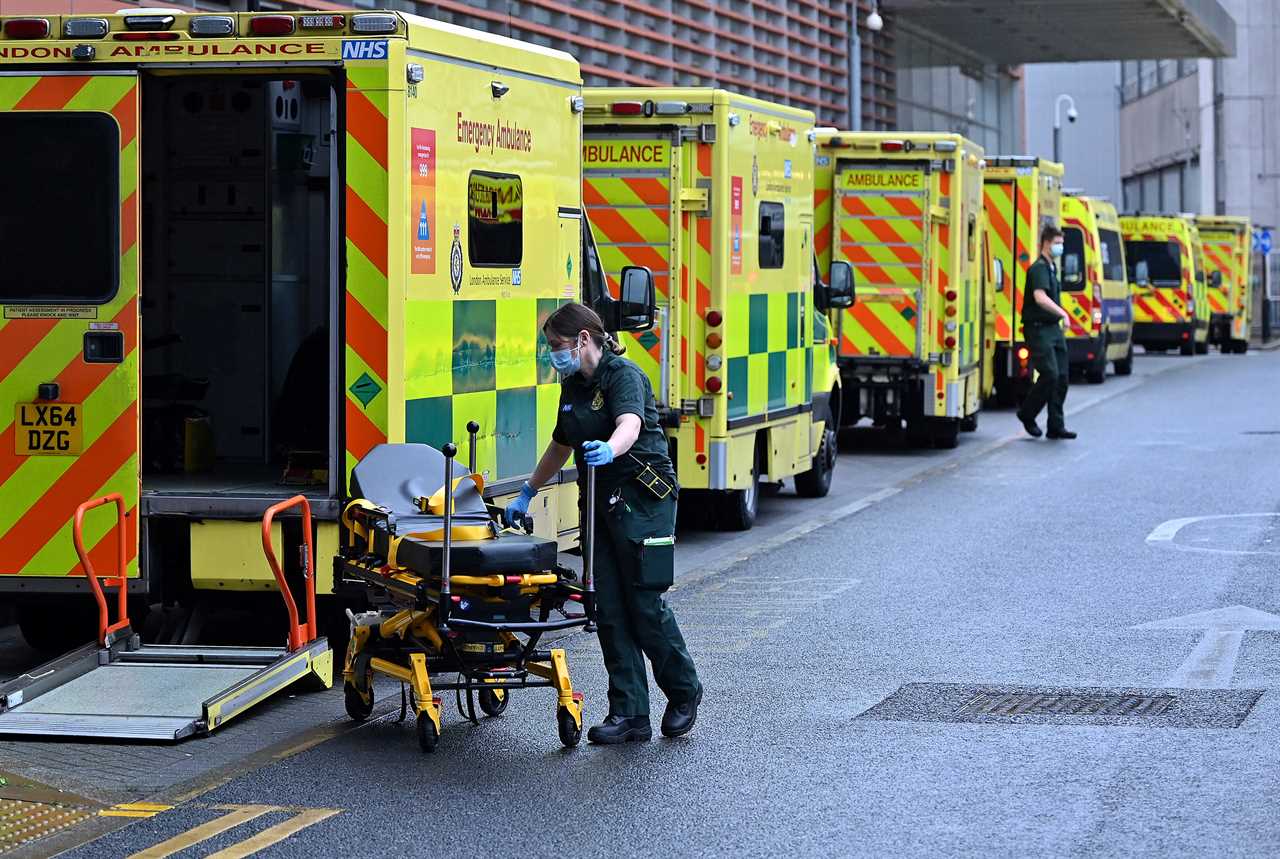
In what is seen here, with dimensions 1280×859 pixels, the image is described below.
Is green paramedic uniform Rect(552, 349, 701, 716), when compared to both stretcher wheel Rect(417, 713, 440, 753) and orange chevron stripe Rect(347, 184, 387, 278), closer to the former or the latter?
stretcher wheel Rect(417, 713, 440, 753)

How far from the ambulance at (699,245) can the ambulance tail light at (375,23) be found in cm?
470

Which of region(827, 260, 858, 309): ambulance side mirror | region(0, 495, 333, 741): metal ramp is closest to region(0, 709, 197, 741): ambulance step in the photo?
region(0, 495, 333, 741): metal ramp

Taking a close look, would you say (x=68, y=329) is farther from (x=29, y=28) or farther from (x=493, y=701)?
(x=493, y=701)

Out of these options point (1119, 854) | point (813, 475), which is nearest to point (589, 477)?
point (1119, 854)

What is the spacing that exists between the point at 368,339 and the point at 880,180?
11120 millimetres

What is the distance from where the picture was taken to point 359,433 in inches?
356

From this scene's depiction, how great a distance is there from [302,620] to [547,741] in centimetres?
176

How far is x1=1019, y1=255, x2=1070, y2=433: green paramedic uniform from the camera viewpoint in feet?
69.6

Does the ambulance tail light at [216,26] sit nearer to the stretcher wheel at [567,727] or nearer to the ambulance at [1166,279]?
the stretcher wheel at [567,727]

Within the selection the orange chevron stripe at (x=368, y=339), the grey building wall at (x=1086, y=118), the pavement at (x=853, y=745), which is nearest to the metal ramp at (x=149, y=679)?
the pavement at (x=853, y=745)

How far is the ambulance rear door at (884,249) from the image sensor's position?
19.5m

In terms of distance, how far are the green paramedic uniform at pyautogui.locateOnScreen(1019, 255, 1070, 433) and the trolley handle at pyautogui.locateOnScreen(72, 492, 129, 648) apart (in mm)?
13426

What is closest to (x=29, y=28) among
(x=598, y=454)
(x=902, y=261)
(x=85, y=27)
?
(x=85, y=27)

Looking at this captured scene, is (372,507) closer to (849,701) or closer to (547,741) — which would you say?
(547,741)
